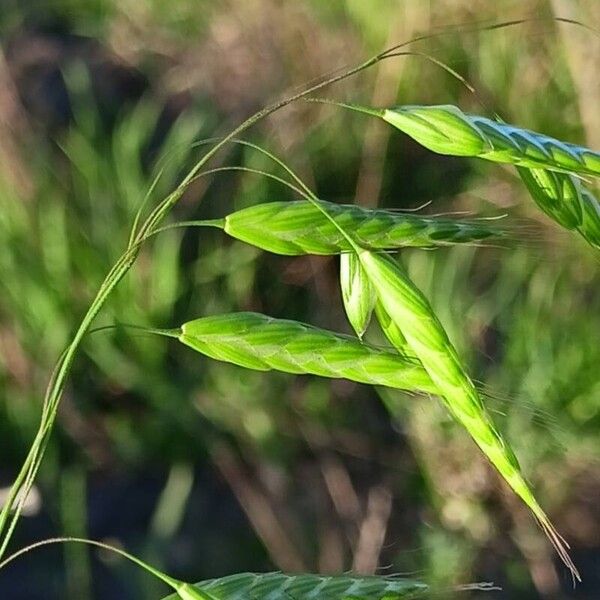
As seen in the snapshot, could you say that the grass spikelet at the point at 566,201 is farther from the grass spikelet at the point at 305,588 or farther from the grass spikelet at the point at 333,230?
the grass spikelet at the point at 305,588

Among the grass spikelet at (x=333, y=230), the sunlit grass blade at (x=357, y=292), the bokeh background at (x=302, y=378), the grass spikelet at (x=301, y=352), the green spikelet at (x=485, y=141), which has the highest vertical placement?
the green spikelet at (x=485, y=141)

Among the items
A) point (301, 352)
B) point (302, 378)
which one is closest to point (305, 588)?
point (301, 352)

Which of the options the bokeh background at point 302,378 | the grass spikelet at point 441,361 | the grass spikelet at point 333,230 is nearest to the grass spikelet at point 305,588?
the grass spikelet at point 441,361

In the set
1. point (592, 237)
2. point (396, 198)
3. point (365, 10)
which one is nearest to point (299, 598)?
point (592, 237)

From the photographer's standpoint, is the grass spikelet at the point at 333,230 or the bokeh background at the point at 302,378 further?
the bokeh background at the point at 302,378

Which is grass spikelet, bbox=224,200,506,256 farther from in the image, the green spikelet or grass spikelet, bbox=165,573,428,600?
grass spikelet, bbox=165,573,428,600

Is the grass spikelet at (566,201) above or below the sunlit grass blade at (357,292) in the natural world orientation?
above
